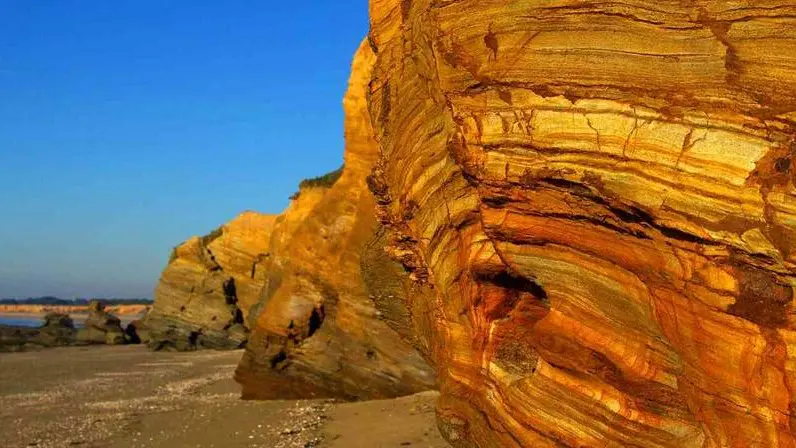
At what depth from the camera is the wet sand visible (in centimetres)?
1409

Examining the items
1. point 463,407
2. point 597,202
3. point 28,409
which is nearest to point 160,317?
→ point 28,409

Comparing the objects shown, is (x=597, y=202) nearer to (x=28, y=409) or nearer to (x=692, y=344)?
(x=692, y=344)

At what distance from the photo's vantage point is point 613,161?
6676 millimetres

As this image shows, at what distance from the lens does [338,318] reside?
1914 centimetres

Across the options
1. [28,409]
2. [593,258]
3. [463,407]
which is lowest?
[28,409]

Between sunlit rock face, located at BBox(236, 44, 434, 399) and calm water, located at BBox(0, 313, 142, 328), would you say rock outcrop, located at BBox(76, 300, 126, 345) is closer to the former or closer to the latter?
calm water, located at BBox(0, 313, 142, 328)

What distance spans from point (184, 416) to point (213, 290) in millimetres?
26831

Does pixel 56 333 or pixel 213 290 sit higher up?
pixel 213 290

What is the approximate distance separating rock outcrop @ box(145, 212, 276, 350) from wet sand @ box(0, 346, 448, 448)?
1307 cm

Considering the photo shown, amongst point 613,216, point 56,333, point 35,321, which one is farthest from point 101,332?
point 35,321

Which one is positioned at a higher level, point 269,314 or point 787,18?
point 787,18

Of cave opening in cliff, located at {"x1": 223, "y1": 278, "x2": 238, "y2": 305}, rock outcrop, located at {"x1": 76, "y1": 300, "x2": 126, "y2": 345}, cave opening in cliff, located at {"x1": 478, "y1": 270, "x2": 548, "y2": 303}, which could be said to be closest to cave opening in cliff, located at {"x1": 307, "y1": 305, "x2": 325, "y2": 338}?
cave opening in cliff, located at {"x1": 478, "y1": 270, "x2": 548, "y2": 303}

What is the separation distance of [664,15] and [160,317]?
42.7 m

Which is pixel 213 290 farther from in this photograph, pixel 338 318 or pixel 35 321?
pixel 35 321
